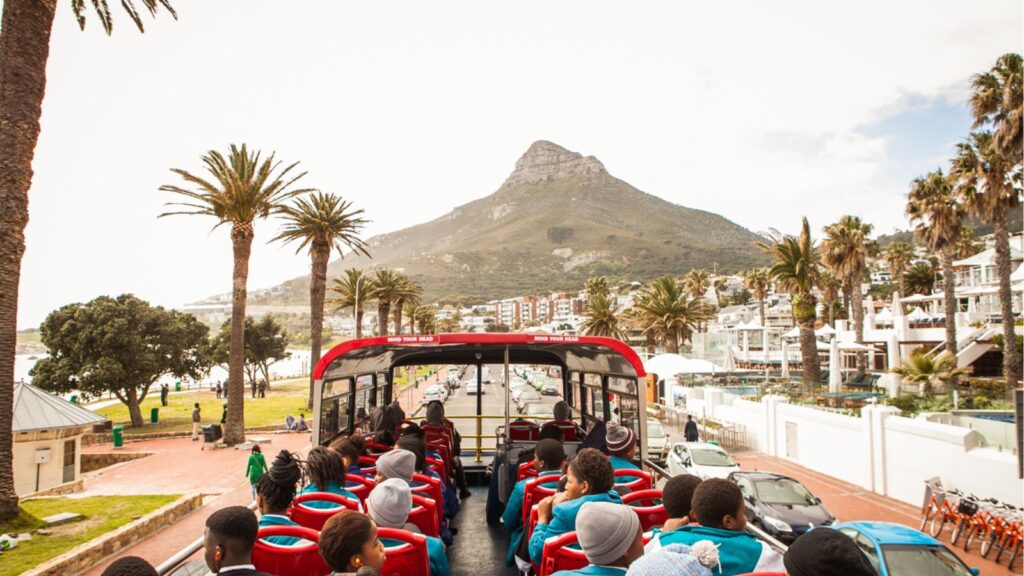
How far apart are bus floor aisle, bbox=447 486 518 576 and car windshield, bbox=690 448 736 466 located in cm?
1229

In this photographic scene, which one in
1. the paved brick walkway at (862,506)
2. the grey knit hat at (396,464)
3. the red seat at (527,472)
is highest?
the grey knit hat at (396,464)

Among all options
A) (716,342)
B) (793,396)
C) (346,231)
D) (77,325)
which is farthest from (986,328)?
(77,325)

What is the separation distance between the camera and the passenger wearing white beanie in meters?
3.44

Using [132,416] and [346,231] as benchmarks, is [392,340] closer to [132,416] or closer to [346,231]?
[346,231]

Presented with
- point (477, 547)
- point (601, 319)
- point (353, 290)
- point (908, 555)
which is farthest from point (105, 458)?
point (601, 319)

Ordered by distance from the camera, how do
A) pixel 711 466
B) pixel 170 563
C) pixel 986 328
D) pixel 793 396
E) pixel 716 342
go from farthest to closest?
pixel 986 328
pixel 716 342
pixel 793 396
pixel 711 466
pixel 170 563

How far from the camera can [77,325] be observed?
41156mm

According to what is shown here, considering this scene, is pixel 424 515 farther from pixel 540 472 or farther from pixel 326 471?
pixel 540 472

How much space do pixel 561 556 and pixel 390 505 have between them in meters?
1.25

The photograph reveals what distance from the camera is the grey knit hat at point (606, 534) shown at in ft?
11.3

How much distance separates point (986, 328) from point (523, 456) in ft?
184

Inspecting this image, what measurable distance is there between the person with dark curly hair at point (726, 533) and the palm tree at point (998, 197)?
40.1m

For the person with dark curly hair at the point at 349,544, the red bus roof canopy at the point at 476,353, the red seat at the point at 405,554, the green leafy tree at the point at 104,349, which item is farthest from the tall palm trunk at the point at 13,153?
the green leafy tree at the point at 104,349

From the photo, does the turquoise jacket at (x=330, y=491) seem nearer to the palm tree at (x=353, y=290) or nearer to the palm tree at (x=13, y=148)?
the palm tree at (x=13, y=148)
